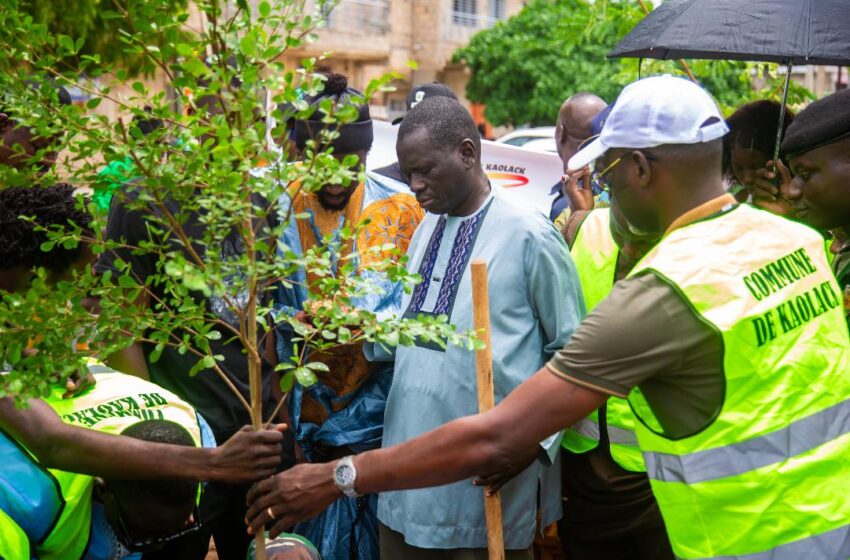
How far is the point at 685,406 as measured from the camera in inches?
92.9

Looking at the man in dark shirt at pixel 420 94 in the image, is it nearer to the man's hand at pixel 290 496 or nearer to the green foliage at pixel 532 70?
the man's hand at pixel 290 496

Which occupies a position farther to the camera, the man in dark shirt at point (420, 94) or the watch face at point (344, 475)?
the man in dark shirt at point (420, 94)

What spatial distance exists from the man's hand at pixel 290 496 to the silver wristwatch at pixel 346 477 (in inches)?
0.7

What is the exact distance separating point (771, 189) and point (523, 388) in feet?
6.72

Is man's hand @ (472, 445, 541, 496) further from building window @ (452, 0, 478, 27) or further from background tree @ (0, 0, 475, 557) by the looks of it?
building window @ (452, 0, 478, 27)

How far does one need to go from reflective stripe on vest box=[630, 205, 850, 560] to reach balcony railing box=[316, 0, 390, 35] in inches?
1262

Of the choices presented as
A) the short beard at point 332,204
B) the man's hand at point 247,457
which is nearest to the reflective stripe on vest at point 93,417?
the man's hand at point 247,457

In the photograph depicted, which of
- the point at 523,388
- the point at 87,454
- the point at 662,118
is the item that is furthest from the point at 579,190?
the point at 87,454

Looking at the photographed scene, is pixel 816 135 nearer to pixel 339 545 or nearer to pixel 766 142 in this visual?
pixel 766 142

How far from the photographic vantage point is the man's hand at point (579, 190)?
178 inches

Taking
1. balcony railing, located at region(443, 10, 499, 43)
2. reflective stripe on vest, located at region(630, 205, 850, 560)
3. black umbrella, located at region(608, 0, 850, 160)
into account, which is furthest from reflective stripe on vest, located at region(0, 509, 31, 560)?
balcony railing, located at region(443, 10, 499, 43)

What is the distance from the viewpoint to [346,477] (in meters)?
2.63

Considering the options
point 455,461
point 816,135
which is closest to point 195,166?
point 455,461

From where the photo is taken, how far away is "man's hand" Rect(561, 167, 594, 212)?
453 cm
